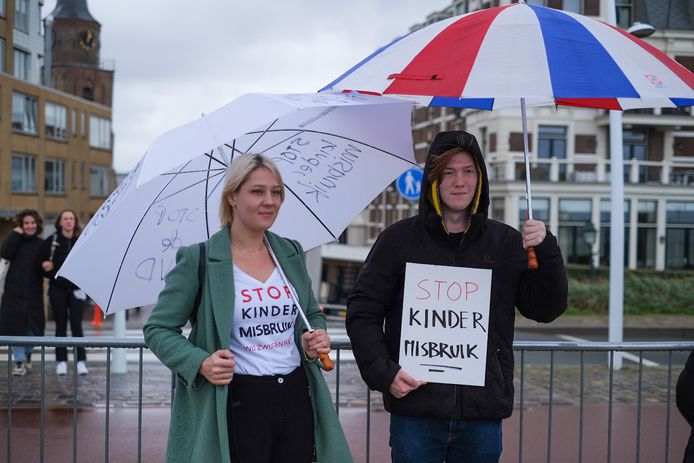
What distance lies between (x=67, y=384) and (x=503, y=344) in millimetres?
7551

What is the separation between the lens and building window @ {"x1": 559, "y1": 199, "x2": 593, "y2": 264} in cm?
3753

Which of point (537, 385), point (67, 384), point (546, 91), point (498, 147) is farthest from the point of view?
point (498, 147)

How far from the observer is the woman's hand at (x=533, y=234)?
294 centimetres

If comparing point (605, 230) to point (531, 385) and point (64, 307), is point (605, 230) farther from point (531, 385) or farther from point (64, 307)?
point (64, 307)

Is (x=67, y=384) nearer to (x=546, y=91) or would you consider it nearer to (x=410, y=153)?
(x=410, y=153)

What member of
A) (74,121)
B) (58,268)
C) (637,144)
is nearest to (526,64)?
(58,268)

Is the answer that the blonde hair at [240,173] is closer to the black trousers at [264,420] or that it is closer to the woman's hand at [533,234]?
the black trousers at [264,420]

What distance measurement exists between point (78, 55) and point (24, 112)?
37.1 meters

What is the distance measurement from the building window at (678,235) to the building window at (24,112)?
117 feet

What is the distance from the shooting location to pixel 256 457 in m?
2.97

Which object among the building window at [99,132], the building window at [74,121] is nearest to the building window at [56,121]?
the building window at [74,121]

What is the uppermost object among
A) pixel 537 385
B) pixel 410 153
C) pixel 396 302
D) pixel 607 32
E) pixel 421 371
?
pixel 607 32

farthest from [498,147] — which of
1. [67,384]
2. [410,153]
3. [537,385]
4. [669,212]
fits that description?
[410,153]

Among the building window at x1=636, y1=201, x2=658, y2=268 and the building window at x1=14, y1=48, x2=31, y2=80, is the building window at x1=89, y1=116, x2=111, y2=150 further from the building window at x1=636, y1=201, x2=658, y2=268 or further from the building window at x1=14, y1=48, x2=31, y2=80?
the building window at x1=636, y1=201, x2=658, y2=268
